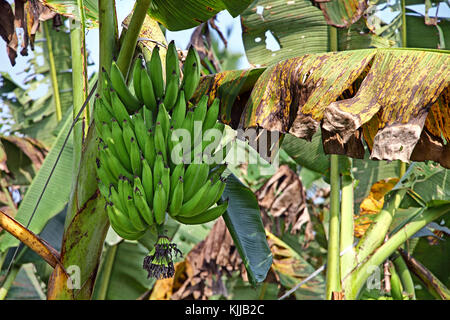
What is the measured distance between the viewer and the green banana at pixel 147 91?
135cm

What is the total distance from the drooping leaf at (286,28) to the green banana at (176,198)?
1.31 metres

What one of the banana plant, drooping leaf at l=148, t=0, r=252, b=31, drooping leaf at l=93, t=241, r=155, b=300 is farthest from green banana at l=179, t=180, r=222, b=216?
drooping leaf at l=93, t=241, r=155, b=300

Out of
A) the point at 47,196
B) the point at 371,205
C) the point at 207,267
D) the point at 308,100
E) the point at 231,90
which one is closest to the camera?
the point at 308,100

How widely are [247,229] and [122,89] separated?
2.23 ft

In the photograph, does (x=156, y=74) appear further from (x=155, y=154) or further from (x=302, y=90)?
(x=302, y=90)

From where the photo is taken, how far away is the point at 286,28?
2445 mm

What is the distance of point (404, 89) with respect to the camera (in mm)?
1286

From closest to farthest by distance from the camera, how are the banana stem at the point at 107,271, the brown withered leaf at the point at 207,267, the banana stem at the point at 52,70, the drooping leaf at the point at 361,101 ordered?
the drooping leaf at the point at 361,101, the brown withered leaf at the point at 207,267, the banana stem at the point at 107,271, the banana stem at the point at 52,70

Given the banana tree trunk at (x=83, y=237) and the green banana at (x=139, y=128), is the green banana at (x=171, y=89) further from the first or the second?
the banana tree trunk at (x=83, y=237)

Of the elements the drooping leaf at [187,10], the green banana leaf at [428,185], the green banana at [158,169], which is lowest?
the green banana leaf at [428,185]

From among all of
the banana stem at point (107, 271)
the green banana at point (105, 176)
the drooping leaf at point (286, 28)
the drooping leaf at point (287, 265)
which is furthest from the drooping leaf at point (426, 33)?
the banana stem at point (107, 271)

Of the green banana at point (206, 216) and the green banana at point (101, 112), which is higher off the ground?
the green banana at point (101, 112)

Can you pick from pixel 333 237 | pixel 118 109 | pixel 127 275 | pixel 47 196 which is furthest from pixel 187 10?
pixel 127 275

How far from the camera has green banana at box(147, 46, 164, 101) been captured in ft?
4.57
